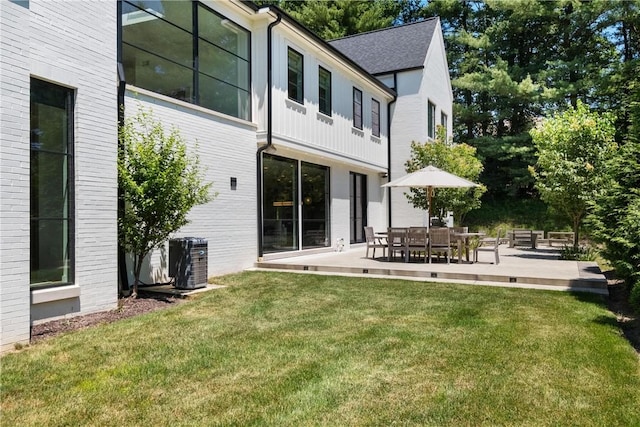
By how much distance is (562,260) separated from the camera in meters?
11.8

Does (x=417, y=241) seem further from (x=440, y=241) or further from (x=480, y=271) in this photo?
(x=480, y=271)

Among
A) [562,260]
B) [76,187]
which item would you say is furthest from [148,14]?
[562,260]

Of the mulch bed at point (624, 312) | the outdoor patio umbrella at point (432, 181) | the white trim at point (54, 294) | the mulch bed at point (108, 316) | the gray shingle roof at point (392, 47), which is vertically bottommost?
the mulch bed at point (624, 312)

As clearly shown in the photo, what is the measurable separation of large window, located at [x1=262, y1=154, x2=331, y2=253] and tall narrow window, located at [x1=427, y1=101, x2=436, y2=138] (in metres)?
7.19

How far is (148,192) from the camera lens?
6.61m

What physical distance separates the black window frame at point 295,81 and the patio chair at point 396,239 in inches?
173

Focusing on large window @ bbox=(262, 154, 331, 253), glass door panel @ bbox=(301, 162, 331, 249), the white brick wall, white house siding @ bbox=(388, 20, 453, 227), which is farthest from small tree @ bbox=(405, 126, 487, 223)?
the white brick wall

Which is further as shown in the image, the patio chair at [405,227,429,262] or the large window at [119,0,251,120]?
the patio chair at [405,227,429,262]

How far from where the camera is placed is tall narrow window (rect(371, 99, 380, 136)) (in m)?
17.2

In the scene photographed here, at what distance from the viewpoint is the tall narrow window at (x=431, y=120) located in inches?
762

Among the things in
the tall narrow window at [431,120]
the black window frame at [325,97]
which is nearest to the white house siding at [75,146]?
the black window frame at [325,97]

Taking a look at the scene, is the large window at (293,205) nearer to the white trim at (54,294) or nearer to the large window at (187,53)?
the large window at (187,53)

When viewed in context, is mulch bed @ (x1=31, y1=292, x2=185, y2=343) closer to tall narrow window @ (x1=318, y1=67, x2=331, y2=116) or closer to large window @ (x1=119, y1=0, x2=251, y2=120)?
large window @ (x1=119, y1=0, x2=251, y2=120)

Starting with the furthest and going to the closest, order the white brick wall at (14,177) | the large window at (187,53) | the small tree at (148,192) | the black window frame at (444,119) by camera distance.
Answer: the black window frame at (444,119) → the large window at (187,53) → the small tree at (148,192) → the white brick wall at (14,177)
